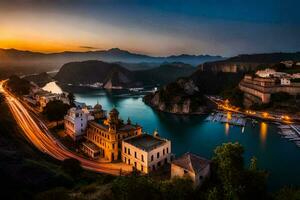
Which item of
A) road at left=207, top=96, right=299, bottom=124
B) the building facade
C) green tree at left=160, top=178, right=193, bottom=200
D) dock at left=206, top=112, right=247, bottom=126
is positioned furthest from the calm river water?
green tree at left=160, top=178, right=193, bottom=200

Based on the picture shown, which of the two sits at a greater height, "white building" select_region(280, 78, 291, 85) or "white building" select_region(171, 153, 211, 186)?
"white building" select_region(280, 78, 291, 85)

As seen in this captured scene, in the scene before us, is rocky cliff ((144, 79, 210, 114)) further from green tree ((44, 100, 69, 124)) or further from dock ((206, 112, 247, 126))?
green tree ((44, 100, 69, 124))

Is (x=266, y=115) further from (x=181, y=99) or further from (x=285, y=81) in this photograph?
(x=181, y=99)

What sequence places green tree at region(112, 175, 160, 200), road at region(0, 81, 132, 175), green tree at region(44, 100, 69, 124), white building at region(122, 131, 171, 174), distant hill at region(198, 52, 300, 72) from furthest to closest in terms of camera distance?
distant hill at region(198, 52, 300, 72) < green tree at region(44, 100, 69, 124) < road at region(0, 81, 132, 175) < white building at region(122, 131, 171, 174) < green tree at region(112, 175, 160, 200)

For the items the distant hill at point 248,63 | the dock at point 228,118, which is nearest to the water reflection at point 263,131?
the dock at point 228,118

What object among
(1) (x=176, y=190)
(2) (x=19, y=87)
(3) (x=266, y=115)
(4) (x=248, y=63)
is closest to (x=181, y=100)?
(3) (x=266, y=115)
